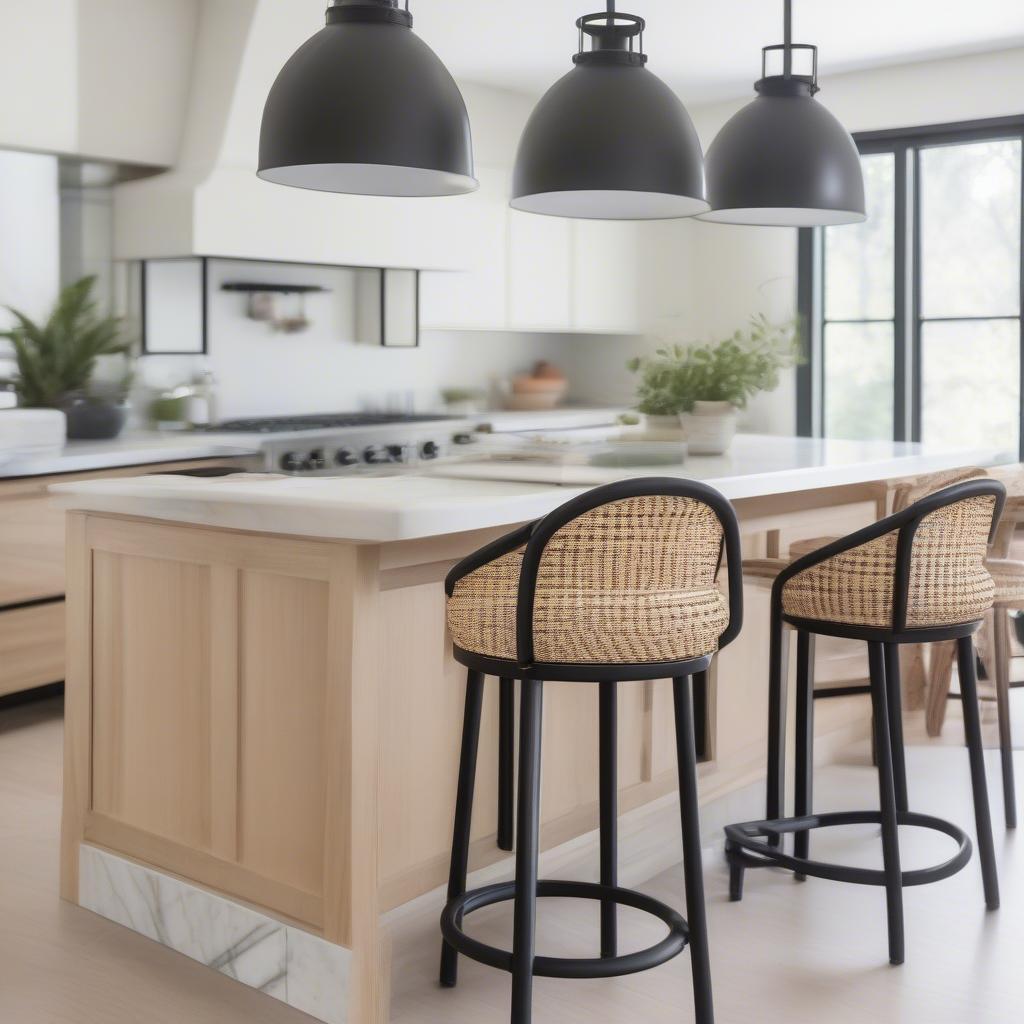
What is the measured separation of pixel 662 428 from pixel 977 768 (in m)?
1.30

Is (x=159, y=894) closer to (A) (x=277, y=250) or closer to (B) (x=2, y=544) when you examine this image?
(B) (x=2, y=544)

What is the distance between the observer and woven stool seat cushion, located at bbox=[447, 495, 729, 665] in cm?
200

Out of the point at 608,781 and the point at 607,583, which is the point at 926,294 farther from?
the point at 607,583

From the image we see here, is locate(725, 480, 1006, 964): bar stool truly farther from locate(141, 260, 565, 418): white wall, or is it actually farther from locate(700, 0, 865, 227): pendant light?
locate(141, 260, 565, 418): white wall

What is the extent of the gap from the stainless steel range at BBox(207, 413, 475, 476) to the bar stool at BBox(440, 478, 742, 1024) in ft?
8.55

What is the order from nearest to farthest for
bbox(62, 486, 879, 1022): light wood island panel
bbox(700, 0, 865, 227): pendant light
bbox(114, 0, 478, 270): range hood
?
bbox(62, 486, 879, 1022): light wood island panel, bbox(700, 0, 865, 227): pendant light, bbox(114, 0, 478, 270): range hood

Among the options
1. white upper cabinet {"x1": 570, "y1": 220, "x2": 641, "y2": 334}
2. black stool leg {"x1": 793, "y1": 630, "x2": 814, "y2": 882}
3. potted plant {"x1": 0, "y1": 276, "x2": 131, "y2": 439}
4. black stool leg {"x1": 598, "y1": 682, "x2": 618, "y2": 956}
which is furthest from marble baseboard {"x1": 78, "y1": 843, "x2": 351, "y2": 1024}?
white upper cabinet {"x1": 570, "y1": 220, "x2": 641, "y2": 334}

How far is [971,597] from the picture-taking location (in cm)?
258

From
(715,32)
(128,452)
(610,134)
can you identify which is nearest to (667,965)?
(610,134)

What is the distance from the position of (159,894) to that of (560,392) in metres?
4.88

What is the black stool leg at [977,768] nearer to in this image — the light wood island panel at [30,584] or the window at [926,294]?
the light wood island panel at [30,584]

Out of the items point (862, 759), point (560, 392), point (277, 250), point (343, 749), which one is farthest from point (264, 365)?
point (343, 749)

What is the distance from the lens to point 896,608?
2486 millimetres

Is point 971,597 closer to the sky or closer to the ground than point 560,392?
closer to the ground
